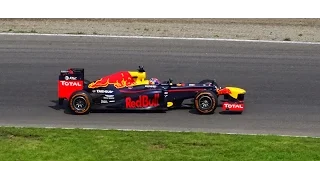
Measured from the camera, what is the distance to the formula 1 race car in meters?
14.7

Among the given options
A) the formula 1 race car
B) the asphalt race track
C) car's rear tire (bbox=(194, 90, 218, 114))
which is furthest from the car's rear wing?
car's rear tire (bbox=(194, 90, 218, 114))

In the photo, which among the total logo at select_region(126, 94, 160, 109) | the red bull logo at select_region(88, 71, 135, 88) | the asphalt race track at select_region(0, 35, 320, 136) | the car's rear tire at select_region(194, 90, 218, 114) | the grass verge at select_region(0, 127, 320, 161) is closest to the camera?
the grass verge at select_region(0, 127, 320, 161)

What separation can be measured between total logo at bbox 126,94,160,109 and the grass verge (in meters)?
2.21

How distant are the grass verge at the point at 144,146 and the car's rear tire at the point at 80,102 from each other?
6.60ft

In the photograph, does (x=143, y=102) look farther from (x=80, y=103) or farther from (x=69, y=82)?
(x=69, y=82)

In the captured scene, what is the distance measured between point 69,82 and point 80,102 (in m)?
0.65

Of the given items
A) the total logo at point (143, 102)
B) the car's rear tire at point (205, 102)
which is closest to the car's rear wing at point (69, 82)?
the total logo at point (143, 102)

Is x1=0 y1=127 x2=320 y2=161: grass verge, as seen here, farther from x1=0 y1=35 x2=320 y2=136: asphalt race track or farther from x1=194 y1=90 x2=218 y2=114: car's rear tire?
x1=194 y1=90 x2=218 y2=114: car's rear tire

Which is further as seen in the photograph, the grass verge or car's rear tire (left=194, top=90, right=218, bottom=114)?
car's rear tire (left=194, top=90, right=218, bottom=114)

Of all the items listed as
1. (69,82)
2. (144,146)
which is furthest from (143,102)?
(144,146)
